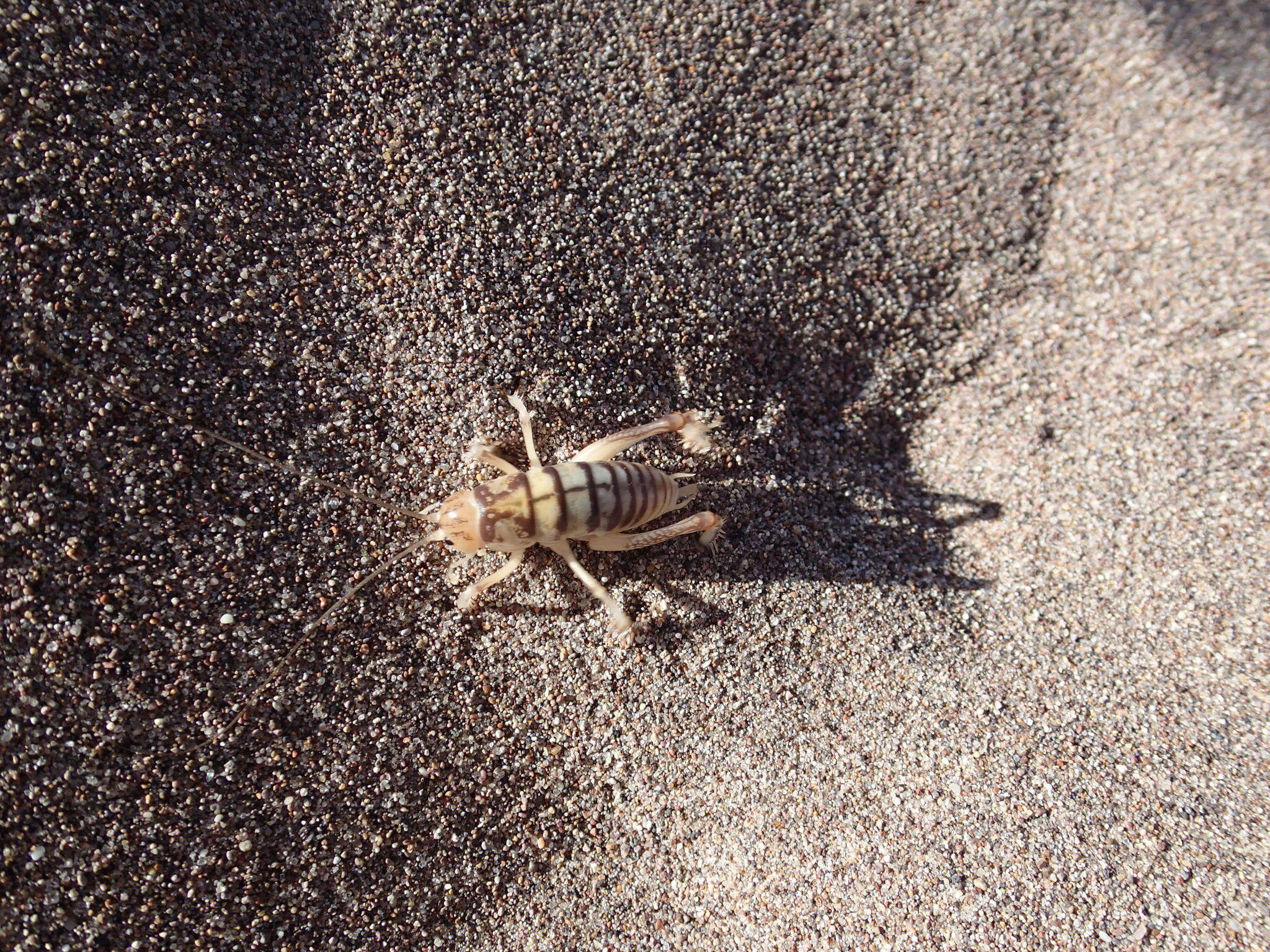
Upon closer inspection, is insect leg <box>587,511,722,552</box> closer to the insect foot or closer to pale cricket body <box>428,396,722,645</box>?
pale cricket body <box>428,396,722,645</box>

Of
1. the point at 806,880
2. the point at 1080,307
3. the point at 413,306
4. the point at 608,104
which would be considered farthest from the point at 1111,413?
the point at 413,306

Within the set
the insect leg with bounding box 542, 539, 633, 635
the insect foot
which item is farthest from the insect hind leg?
the insect foot

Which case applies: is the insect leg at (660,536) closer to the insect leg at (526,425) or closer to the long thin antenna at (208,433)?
the insect leg at (526,425)

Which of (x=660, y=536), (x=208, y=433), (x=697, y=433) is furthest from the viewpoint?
(x=697, y=433)

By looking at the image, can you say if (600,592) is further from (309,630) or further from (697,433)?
(309,630)

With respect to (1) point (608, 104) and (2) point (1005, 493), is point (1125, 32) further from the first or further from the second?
(1) point (608, 104)

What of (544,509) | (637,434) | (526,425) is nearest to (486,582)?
(544,509)

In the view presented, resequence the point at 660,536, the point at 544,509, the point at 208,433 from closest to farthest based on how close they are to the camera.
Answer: the point at 208,433
the point at 544,509
the point at 660,536
